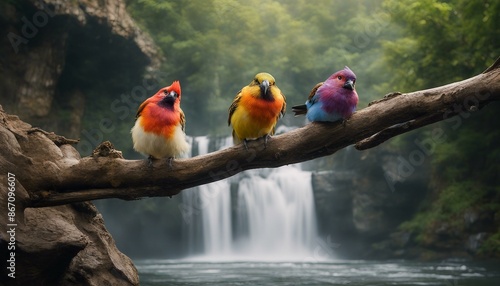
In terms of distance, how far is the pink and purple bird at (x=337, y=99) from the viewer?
4297 millimetres

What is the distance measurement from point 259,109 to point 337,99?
598 mm

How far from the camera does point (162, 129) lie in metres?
4.53

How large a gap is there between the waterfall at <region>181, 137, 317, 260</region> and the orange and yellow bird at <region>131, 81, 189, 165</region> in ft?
49.0

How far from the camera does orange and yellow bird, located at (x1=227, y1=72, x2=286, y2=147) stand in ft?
14.6

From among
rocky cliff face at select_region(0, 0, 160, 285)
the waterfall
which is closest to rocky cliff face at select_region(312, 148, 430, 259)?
the waterfall

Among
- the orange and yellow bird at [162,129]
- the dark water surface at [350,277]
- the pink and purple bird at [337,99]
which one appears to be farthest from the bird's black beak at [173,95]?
the dark water surface at [350,277]

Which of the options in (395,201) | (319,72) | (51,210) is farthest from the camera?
(319,72)

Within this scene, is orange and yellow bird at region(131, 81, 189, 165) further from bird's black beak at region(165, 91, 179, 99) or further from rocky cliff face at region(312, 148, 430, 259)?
rocky cliff face at region(312, 148, 430, 259)

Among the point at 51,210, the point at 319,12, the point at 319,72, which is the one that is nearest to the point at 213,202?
the point at 319,72

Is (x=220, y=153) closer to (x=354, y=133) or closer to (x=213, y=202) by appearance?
(x=354, y=133)

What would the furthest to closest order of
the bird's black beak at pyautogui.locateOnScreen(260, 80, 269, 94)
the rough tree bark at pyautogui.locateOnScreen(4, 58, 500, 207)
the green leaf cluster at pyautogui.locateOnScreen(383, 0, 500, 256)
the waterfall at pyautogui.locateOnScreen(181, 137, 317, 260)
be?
the waterfall at pyautogui.locateOnScreen(181, 137, 317, 260), the green leaf cluster at pyautogui.locateOnScreen(383, 0, 500, 256), the bird's black beak at pyautogui.locateOnScreen(260, 80, 269, 94), the rough tree bark at pyautogui.locateOnScreen(4, 58, 500, 207)

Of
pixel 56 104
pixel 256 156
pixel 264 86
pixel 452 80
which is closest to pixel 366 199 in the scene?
pixel 452 80

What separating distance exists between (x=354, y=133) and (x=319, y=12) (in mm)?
23728

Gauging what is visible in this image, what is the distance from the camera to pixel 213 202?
19.9 m
